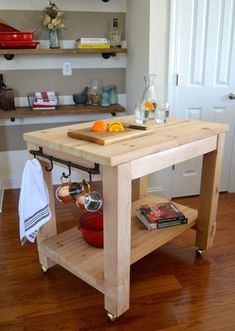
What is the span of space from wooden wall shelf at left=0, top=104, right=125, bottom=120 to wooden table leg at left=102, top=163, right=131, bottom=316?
166 centimetres

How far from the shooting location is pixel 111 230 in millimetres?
1371

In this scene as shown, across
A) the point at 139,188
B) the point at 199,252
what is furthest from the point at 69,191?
the point at 199,252

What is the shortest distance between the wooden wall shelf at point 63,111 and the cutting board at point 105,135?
131 cm

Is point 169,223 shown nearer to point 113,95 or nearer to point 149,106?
point 149,106

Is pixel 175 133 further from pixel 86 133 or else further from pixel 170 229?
pixel 170 229

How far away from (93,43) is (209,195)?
1.68 m

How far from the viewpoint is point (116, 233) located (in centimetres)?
136

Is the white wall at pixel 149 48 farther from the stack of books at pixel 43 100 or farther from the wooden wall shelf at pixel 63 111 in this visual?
the stack of books at pixel 43 100

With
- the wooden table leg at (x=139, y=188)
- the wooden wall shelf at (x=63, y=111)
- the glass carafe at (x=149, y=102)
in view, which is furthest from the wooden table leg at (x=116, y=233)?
the wooden wall shelf at (x=63, y=111)

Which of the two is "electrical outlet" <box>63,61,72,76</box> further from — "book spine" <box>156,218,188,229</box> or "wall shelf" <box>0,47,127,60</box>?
"book spine" <box>156,218,188,229</box>

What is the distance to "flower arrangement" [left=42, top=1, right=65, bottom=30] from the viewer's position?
108 inches

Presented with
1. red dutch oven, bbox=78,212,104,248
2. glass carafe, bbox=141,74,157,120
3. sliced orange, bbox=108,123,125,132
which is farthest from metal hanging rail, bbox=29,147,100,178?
glass carafe, bbox=141,74,157,120

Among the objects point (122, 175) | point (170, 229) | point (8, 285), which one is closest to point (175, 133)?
point (122, 175)

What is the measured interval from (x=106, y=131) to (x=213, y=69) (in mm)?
1500
